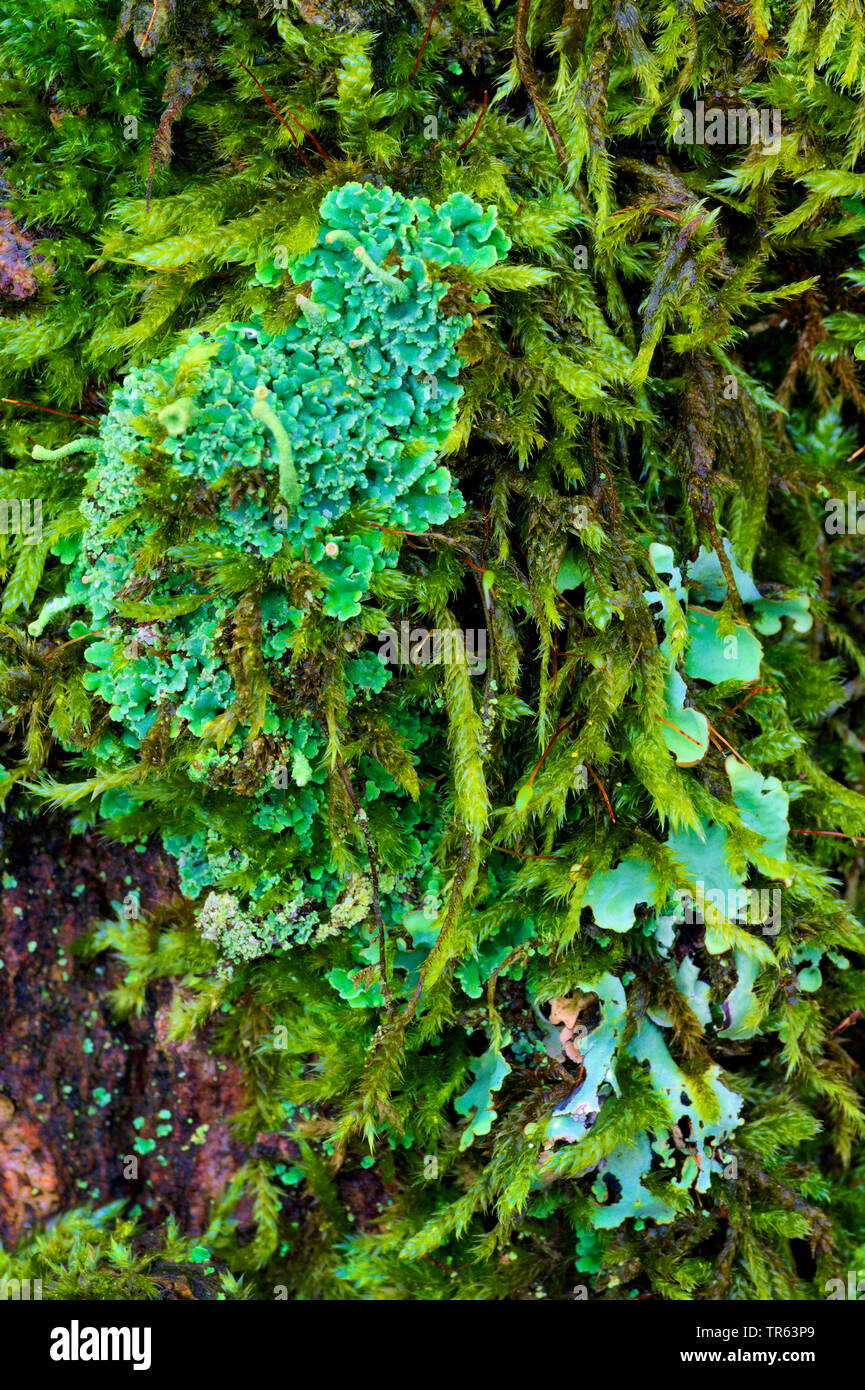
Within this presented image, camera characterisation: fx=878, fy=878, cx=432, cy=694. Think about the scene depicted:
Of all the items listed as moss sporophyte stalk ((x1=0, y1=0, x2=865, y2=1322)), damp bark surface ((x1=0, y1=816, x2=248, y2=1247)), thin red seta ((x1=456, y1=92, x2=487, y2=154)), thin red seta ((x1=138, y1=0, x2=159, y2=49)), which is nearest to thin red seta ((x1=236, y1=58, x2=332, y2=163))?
moss sporophyte stalk ((x1=0, y1=0, x2=865, y2=1322))

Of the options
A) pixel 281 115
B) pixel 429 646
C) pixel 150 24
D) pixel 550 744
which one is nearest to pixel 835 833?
pixel 550 744

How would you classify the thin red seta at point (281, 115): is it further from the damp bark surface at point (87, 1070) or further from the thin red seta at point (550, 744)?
the damp bark surface at point (87, 1070)

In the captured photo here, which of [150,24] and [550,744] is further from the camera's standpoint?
[550,744]

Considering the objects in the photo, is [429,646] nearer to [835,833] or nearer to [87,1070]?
[835,833]

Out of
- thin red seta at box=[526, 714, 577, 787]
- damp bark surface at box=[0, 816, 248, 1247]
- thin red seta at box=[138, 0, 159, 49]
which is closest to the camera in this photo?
thin red seta at box=[138, 0, 159, 49]

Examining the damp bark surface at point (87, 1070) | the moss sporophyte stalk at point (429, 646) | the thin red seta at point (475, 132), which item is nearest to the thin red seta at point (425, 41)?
the moss sporophyte stalk at point (429, 646)

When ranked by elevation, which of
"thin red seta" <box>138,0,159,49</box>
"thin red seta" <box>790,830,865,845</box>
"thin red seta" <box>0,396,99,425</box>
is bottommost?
"thin red seta" <box>790,830,865,845</box>

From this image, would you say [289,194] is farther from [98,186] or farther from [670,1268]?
[670,1268]

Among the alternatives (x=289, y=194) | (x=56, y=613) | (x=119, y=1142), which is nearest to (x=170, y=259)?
(x=289, y=194)

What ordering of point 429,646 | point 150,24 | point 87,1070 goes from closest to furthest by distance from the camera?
point 150,24 < point 429,646 < point 87,1070

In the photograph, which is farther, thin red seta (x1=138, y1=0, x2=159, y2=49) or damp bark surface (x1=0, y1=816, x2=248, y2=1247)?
damp bark surface (x1=0, y1=816, x2=248, y2=1247)

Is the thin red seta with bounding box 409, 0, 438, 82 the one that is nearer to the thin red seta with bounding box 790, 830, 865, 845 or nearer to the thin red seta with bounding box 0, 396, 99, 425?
the thin red seta with bounding box 0, 396, 99, 425
